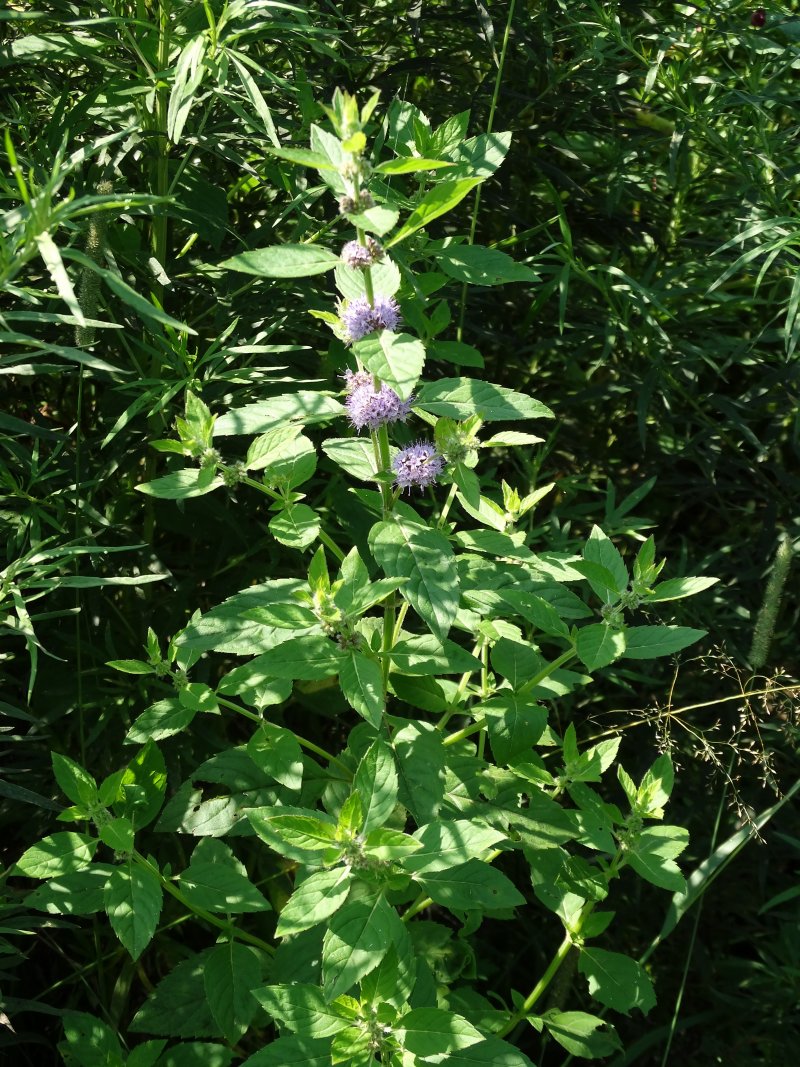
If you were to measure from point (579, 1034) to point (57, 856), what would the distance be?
0.70 meters

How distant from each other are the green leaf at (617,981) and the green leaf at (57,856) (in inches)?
25.3

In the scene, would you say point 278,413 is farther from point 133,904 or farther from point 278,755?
point 133,904

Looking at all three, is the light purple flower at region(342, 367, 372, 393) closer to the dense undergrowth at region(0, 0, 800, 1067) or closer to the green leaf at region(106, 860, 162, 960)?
the dense undergrowth at region(0, 0, 800, 1067)

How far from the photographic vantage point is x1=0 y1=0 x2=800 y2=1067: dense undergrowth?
1.17 meters

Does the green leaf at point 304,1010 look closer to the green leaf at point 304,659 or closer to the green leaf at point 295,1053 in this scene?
the green leaf at point 295,1053

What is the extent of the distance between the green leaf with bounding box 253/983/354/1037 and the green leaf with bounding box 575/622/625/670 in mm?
453

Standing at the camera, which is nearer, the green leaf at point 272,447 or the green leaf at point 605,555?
the green leaf at point 272,447

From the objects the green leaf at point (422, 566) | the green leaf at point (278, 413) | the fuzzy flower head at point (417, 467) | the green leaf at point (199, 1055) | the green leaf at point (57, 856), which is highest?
the green leaf at point (278, 413)

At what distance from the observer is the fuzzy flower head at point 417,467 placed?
1.21 metres

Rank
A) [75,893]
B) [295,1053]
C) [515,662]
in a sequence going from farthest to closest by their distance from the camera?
[515,662] < [75,893] < [295,1053]

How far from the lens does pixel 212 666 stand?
1.82m

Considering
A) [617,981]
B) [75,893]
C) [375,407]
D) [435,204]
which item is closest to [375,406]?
[375,407]

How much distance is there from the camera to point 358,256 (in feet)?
3.43

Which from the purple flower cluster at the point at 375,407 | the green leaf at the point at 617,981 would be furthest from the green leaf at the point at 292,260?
the green leaf at the point at 617,981
